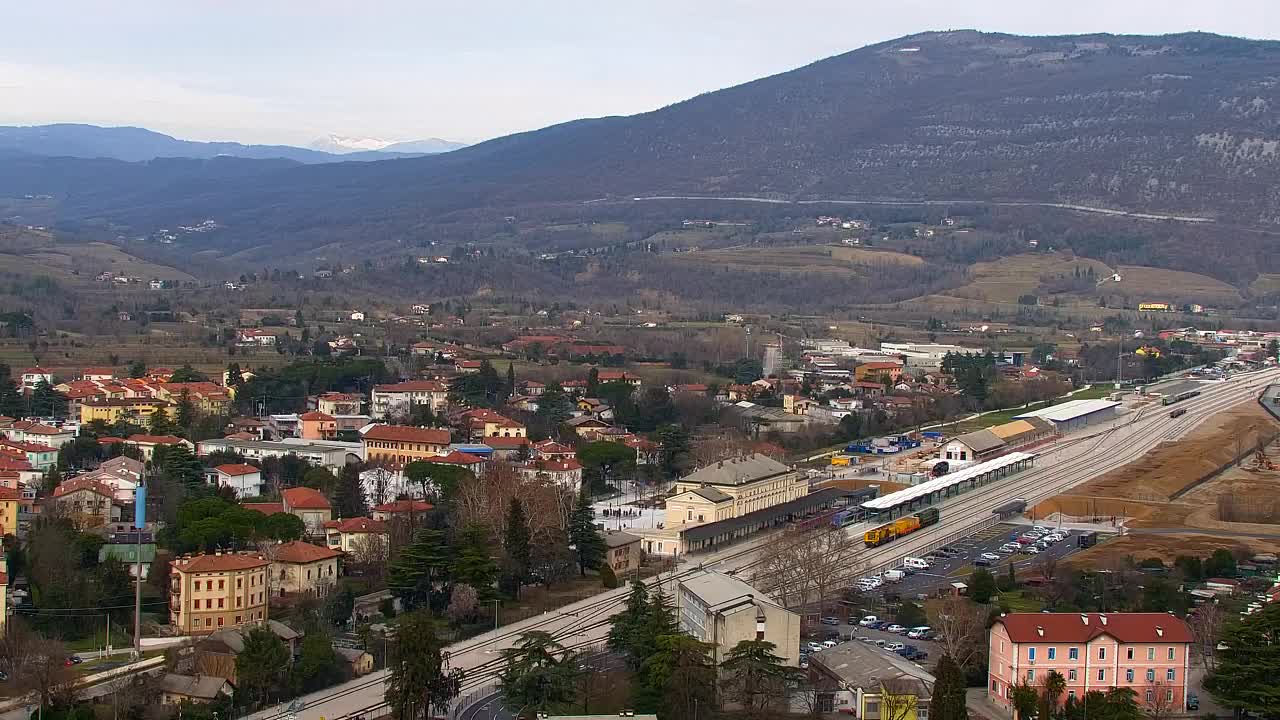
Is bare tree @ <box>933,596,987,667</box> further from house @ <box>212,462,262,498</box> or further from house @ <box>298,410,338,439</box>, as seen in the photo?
house @ <box>298,410,338,439</box>

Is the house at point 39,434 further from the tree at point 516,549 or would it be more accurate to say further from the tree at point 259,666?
the tree at point 259,666

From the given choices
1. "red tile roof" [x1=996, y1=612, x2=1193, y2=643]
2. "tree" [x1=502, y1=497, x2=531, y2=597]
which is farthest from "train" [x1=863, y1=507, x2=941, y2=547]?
"red tile roof" [x1=996, y1=612, x2=1193, y2=643]

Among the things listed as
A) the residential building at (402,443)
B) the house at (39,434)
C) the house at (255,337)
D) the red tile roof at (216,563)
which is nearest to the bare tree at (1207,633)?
the red tile roof at (216,563)

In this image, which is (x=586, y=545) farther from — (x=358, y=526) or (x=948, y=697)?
(x=948, y=697)

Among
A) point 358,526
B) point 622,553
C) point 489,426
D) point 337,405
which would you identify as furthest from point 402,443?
point 622,553

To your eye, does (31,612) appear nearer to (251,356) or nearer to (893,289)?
(251,356)

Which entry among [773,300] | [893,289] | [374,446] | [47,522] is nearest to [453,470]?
[374,446]

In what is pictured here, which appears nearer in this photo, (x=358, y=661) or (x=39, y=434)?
(x=358, y=661)
